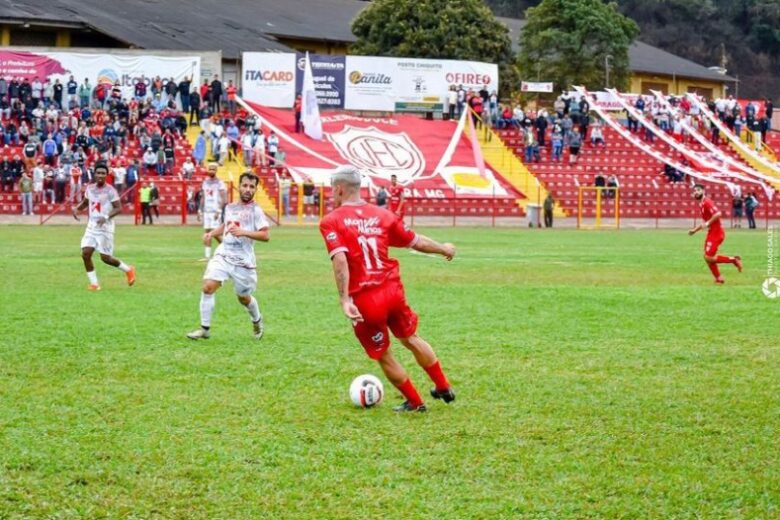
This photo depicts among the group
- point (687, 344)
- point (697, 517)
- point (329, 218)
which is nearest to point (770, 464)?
point (697, 517)

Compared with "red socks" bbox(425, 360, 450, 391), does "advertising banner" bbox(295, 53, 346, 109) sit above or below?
above

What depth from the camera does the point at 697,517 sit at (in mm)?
6465

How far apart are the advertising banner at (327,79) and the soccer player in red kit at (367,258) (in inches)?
1929

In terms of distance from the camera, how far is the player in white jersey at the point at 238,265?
1328cm

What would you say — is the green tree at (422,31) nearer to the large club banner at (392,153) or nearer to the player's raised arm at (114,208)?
the large club banner at (392,153)

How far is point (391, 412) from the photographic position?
9305mm

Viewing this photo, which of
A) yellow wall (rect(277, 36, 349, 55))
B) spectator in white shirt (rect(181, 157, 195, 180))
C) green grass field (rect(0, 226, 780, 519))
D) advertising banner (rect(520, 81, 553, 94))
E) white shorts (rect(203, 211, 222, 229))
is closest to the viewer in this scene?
green grass field (rect(0, 226, 780, 519))

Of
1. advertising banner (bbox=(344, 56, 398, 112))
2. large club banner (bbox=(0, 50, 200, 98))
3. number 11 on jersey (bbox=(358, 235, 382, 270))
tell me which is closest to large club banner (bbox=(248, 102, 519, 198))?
advertising banner (bbox=(344, 56, 398, 112))

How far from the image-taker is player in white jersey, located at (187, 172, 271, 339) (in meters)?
13.3

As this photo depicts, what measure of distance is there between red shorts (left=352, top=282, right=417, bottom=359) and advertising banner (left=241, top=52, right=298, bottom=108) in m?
48.5

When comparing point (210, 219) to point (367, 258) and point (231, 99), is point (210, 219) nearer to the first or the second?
point (367, 258)

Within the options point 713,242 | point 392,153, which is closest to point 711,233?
point 713,242

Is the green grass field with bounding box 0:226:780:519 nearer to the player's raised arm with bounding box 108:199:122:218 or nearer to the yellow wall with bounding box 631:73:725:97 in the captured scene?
the player's raised arm with bounding box 108:199:122:218

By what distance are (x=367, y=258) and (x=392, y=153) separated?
46.8 m
